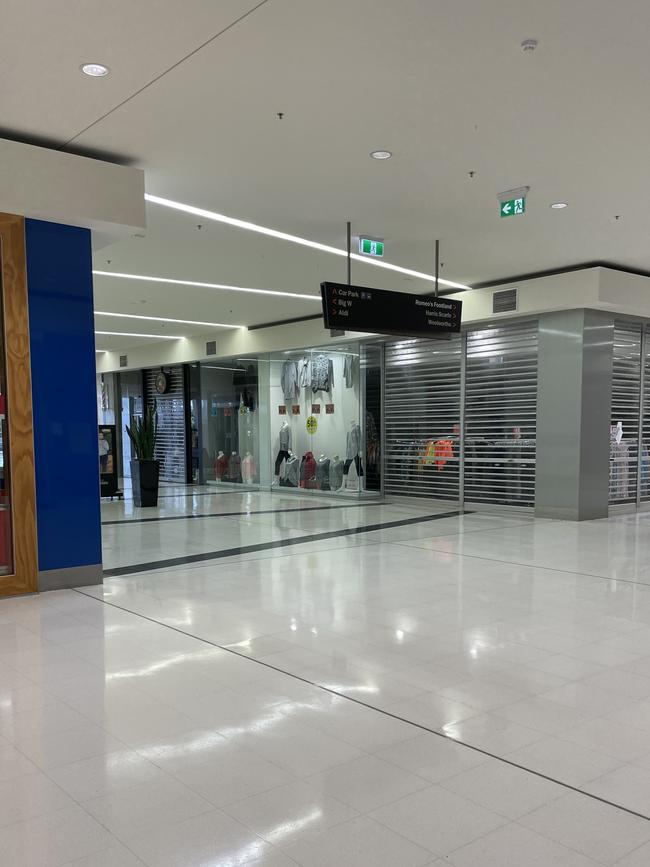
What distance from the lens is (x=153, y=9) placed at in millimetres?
3562

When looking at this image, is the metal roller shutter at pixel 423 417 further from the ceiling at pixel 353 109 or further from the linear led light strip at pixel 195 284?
the ceiling at pixel 353 109

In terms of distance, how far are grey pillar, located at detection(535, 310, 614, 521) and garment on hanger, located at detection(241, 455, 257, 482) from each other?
22.1ft

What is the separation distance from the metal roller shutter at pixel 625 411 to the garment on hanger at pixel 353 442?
447cm

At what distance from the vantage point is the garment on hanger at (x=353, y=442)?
13039mm

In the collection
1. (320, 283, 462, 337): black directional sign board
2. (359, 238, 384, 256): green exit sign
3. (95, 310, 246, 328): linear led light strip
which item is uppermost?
(359, 238, 384, 256): green exit sign

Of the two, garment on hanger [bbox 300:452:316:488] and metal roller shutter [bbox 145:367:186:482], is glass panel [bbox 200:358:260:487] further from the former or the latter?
garment on hanger [bbox 300:452:316:488]

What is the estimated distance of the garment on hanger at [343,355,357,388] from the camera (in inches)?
514

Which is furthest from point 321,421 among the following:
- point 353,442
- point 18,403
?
point 18,403

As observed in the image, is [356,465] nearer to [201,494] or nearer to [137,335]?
[201,494]

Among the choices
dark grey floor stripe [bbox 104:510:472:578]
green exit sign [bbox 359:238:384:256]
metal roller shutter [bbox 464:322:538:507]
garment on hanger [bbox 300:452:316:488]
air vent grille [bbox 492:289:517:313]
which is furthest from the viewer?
garment on hanger [bbox 300:452:316:488]

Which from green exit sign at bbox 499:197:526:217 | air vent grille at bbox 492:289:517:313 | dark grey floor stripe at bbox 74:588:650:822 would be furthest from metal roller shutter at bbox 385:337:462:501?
dark grey floor stripe at bbox 74:588:650:822

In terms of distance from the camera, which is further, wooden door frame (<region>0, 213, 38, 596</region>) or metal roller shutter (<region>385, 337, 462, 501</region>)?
metal roller shutter (<region>385, 337, 462, 501</region>)

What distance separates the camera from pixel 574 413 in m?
9.60

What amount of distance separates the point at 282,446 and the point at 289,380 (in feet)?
4.44
